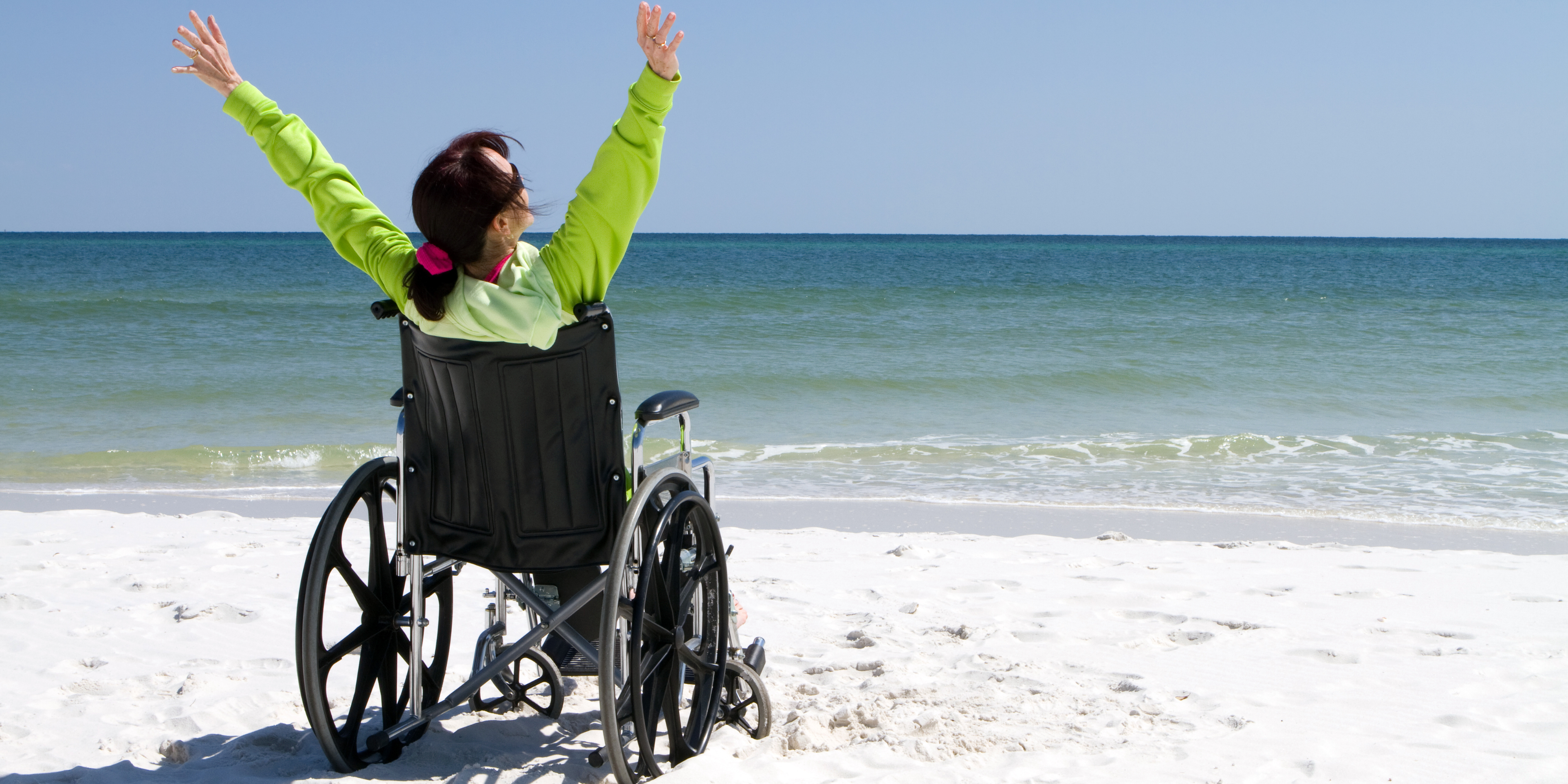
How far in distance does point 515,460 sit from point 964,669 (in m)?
1.46

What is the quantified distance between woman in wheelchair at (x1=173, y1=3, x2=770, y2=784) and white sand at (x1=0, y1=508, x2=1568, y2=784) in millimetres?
248

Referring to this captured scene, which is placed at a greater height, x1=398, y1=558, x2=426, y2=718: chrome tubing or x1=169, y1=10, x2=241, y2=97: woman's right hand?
x1=169, y1=10, x2=241, y2=97: woman's right hand

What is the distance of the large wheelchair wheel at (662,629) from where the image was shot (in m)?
1.80

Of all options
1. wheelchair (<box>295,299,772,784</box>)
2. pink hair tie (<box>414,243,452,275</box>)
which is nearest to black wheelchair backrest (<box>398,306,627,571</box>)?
wheelchair (<box>295,299,772,784</box>)

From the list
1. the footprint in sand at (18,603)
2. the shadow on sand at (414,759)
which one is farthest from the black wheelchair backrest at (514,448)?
the footprint in sand at (18,603)

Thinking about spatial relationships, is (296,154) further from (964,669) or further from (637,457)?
(964,669)

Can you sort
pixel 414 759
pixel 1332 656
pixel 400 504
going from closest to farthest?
pixel 400 504
pixel 414 759
pixel 1332 656

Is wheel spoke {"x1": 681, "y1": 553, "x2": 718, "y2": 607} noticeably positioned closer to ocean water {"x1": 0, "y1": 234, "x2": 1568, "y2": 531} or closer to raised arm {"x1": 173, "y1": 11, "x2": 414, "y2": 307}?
raised arm {"x1": 173, "y1": 11, "x2": 414, "y2": 307}

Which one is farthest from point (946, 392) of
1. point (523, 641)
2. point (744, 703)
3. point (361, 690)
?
point (523, 641)

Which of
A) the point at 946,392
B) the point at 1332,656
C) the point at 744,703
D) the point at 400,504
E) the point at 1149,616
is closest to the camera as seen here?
the point at 400,504

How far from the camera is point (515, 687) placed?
2.45 m

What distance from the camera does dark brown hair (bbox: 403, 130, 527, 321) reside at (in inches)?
69.5

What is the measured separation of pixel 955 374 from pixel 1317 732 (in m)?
9.28

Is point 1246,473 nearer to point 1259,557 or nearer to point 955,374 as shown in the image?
point 1259,557
